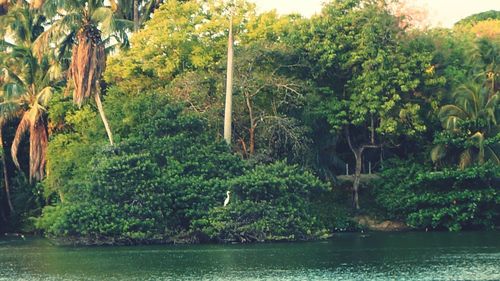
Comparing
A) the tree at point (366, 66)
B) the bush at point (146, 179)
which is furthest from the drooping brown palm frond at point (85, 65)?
the tree at point (366, 66)

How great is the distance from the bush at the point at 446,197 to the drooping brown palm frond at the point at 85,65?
1303 cm

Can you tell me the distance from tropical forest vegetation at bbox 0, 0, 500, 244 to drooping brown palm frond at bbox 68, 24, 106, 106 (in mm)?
55

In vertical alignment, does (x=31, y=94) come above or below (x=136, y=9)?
below

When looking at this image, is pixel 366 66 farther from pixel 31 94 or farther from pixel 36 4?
pixel 36 4

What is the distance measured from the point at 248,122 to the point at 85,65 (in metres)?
7.01

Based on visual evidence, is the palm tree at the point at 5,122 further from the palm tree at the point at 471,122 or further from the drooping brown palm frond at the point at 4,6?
the palm tree at the point at 471,122

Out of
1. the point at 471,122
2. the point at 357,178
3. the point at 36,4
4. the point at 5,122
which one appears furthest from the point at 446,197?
the point at 36,4

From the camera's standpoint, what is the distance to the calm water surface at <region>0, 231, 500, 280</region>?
2459 cm

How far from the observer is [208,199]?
34344mm

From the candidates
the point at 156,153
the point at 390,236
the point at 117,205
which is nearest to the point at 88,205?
the point at 117,205

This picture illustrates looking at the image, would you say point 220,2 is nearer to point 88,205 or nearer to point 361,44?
point 361,44

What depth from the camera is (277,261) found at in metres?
27.6

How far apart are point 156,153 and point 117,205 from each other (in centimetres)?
283

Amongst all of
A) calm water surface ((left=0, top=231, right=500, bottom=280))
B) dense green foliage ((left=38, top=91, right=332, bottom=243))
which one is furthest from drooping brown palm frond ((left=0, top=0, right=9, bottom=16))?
calm water surface ((left=0, top=231, right=500, bottom=280))
